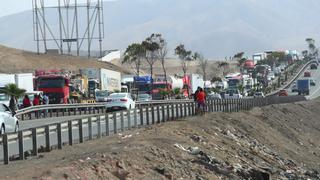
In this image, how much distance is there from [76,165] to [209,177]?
5.94 meters

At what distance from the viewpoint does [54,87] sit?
2375 inches

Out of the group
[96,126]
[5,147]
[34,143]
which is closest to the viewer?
[5,147]

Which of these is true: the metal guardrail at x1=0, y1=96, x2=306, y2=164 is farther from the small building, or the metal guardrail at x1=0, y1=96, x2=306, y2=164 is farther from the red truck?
the small building

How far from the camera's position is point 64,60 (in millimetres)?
128625

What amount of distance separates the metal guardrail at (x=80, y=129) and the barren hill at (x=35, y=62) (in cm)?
7801

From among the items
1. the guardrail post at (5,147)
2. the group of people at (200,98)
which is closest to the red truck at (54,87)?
the group of people at (200,98)

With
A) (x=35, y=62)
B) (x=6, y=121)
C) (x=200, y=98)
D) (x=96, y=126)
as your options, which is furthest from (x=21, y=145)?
(x=35, y=62)

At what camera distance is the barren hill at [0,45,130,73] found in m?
118

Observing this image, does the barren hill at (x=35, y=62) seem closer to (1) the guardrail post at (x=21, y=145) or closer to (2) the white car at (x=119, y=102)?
(2) the white car at (x=119, y=102)

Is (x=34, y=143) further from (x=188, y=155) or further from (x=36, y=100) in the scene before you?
(x=36, y=100)

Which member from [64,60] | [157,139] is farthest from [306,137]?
[64,60]

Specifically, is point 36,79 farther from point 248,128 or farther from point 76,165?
point 76,165

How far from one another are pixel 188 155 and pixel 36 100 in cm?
2974

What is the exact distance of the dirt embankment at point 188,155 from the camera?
1741 cm
